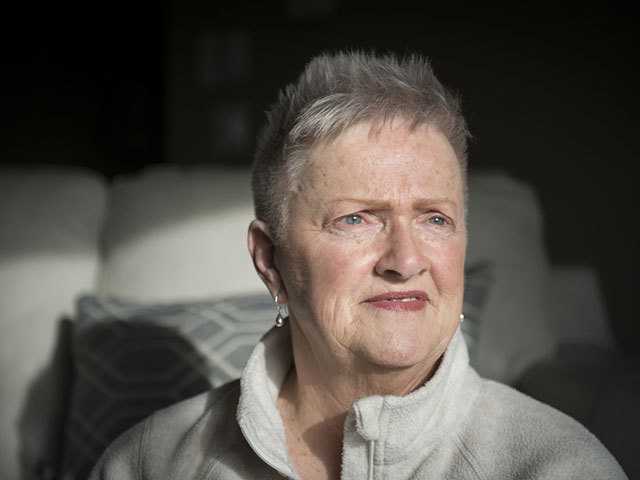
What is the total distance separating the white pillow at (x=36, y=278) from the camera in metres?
1.97

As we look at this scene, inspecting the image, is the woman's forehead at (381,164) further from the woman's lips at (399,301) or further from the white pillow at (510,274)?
the white pillow at (510,274)

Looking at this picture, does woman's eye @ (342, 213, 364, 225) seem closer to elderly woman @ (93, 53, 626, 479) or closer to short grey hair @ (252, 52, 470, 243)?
→ elderly woman @ (93, 53, 626, 479)

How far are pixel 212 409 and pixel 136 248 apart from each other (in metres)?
0.78

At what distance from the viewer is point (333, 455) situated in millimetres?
1302

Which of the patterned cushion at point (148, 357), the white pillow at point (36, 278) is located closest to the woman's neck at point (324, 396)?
the patterned cushion at point (148, 357)

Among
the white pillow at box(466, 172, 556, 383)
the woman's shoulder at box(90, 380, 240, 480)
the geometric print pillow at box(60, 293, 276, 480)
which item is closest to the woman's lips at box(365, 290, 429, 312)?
the woman's shoulder at box(90, 380, 240, 480)

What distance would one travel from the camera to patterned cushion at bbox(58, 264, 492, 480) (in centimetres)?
177

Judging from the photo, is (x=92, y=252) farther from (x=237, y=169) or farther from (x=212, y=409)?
(x=212, y=409)

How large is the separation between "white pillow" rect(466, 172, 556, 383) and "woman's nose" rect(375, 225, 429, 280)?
2.57 feet

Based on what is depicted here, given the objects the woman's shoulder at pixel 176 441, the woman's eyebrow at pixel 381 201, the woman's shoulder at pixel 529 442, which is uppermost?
the woman's eyebrow at pixel 381 201

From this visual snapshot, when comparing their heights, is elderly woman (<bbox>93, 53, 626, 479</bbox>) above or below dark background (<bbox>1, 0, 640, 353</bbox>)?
below

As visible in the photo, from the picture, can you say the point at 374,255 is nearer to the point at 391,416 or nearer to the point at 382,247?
the point at 382,247

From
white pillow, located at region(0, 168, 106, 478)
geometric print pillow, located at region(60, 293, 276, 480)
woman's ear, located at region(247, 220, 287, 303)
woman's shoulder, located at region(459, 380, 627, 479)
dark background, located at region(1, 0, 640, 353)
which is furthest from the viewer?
dark background, located at region(1, 0, 640, 353)

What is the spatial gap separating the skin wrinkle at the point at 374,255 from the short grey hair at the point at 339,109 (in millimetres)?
19
